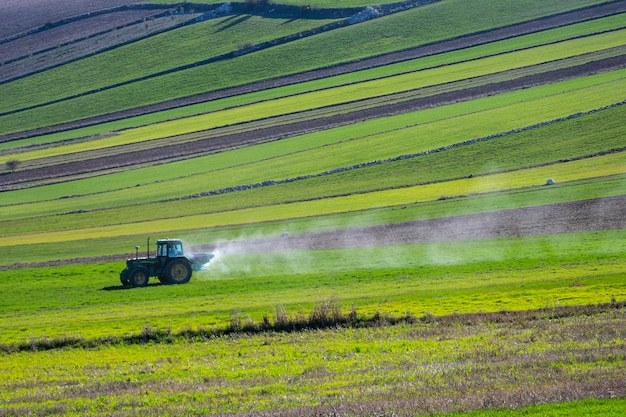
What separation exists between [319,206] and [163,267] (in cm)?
2247

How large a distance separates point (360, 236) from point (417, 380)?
33298 mm

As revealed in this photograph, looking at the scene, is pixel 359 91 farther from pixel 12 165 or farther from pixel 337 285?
pixel 337 285

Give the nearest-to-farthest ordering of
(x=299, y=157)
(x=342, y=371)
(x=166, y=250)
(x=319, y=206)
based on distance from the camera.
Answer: (x=342, y=371)
(x=166, y=250)
(x=319, y=206)
(x=299, y=157)

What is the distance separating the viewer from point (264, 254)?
5216cm

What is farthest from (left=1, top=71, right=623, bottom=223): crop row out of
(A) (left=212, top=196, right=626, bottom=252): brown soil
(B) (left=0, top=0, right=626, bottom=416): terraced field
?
(A) (left=212, top=196, right=626, bottom=252): brown soil

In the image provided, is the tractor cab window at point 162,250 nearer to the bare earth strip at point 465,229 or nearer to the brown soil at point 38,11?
the bare earth strip at point 465,229

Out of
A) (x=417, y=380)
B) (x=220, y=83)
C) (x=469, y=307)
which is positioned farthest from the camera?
(x=220, y=83)

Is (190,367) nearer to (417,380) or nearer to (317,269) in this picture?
(417,380)

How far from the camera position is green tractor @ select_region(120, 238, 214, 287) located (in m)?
46.0

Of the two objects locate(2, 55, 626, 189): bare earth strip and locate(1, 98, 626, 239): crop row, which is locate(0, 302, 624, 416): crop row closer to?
locate(1, 98, 626, 239): crop row

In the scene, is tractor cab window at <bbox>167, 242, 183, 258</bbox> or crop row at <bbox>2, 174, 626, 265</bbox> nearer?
tractor cab window at <bbox>167, 242, 183, 258</bbox>

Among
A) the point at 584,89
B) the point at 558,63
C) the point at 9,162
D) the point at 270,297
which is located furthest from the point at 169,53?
the point at 270,297

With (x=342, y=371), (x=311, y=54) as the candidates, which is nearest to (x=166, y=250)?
(x=342, y=371)

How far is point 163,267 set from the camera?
46.6 metres
